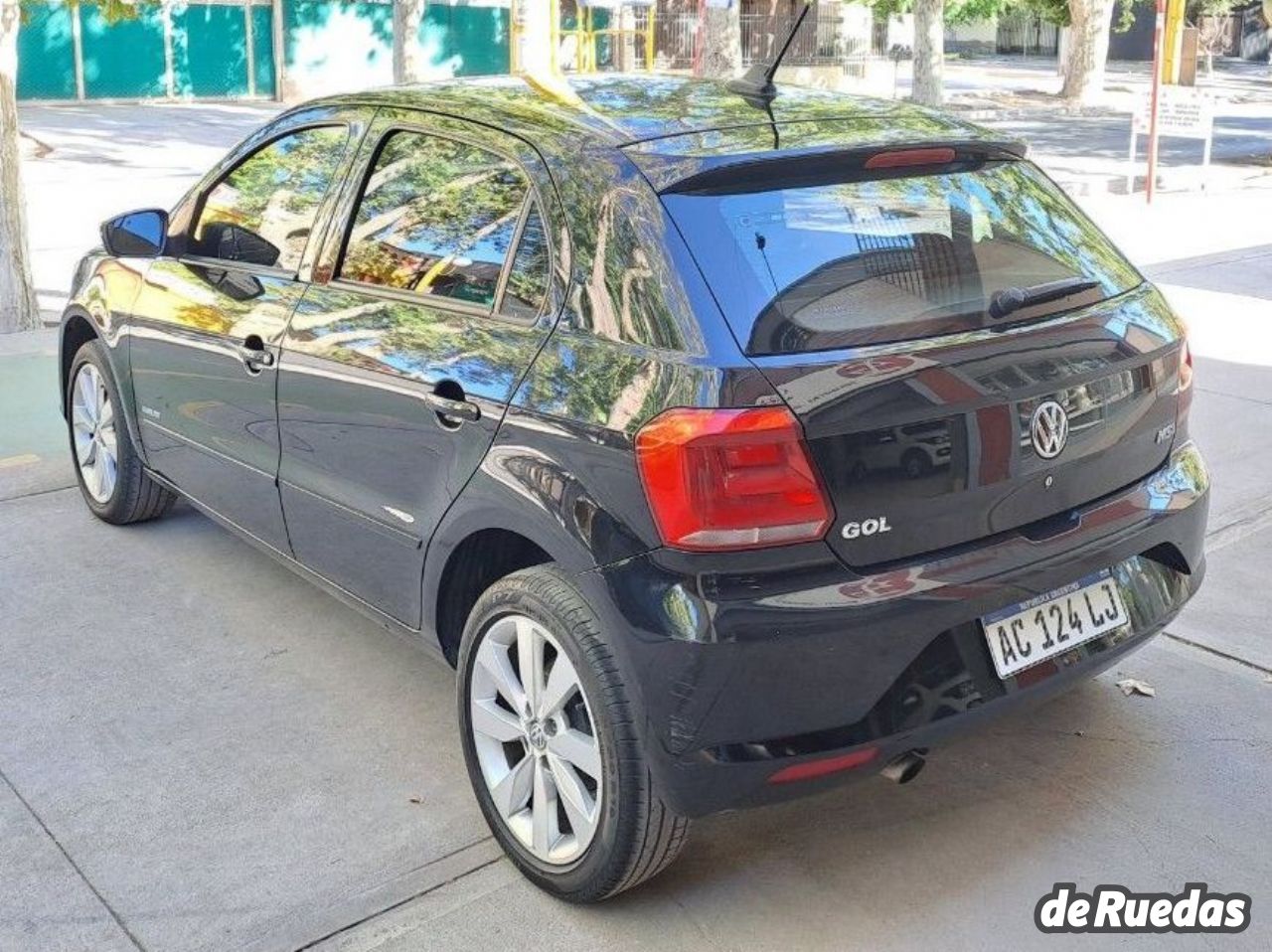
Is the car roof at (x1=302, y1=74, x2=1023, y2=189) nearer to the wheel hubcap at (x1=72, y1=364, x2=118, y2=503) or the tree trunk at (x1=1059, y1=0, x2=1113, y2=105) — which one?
the wheel hubcap at (x1=72, y1=364, x2=118, y2=503)

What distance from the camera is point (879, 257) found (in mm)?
3205

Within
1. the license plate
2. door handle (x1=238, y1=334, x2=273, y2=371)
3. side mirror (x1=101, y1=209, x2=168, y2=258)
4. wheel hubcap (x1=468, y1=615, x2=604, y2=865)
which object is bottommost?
wheel hubcap (x1=468, y1=615, x2=604, y2=865)

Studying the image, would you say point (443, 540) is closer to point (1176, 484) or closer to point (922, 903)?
point (922, 903)

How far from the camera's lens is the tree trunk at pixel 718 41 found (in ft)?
76.4

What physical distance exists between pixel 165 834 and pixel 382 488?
3.16 feet

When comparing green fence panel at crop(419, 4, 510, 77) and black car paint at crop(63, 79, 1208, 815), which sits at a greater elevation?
green fence panel at crop(419, 4, 510, 77)

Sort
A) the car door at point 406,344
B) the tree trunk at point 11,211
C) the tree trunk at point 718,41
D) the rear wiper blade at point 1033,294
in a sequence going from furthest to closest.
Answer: the tree trunk at point 718,41 → the tree trunk at point 11,211 → the car door at point 406,344 → the rear wiper blade at point 1033,294

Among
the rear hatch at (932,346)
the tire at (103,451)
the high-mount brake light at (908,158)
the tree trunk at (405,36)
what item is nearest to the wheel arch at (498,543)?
the rear hatch at (932,346)

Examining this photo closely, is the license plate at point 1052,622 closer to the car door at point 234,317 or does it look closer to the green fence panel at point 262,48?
the car door at point 234,317

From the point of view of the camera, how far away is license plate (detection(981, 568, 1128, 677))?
3098 millimetres

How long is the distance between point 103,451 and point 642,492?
10.7ft

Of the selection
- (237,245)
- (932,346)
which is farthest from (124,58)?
(932,346)

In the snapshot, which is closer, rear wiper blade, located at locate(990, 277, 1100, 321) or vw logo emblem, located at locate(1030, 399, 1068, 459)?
vw logo emblem, located at locate(1030, 399, 1068, 459)

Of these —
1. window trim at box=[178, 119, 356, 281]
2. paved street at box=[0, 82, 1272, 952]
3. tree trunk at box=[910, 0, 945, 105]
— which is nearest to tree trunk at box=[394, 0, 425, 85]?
tree trunk at box=[910, 0, 945, 105]
